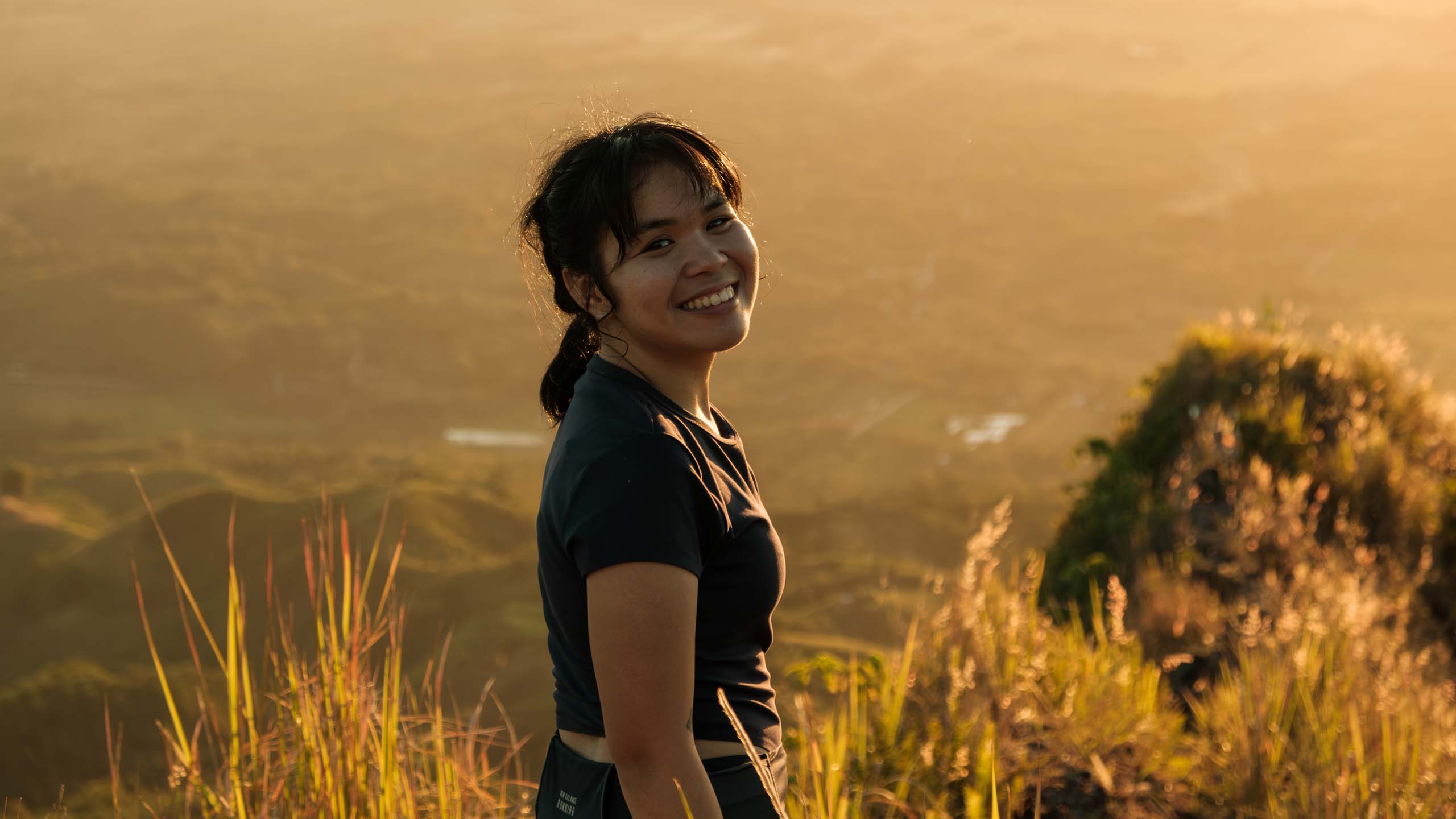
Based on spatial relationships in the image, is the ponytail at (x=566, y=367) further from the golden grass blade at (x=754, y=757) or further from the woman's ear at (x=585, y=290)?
the golden grass blade at (x=754, y=757)

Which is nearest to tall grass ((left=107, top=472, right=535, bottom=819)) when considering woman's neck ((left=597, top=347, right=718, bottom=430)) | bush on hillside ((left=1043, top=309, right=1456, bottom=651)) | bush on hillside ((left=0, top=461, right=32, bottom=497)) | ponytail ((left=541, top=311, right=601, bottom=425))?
ponytail ((left=541, top=311, right=601, bottom=425))

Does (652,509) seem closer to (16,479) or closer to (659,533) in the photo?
(659,533)

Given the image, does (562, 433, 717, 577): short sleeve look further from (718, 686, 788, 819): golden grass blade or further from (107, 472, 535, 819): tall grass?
(107, 472, 535, 819): tall grass

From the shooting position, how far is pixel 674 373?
59.8 inches

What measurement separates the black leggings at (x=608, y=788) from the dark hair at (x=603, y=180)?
1.51ft

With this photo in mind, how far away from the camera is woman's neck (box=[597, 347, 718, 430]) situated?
4.83 feet

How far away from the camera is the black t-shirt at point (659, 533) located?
117 centimetres

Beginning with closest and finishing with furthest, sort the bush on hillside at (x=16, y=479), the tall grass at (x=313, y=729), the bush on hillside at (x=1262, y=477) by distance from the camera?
the tall grass at (x=313, y=729) < the bush on hillside at (x=1262, y=477) < the bush on hillside at (x=16, y=479)

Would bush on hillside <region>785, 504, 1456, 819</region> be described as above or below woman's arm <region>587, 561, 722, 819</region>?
below

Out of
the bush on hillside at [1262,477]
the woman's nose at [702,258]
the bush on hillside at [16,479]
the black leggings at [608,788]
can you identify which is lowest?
the bush on hillside at [16,479]

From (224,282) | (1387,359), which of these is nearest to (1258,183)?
(224,282)

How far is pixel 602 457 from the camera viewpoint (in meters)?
1.19

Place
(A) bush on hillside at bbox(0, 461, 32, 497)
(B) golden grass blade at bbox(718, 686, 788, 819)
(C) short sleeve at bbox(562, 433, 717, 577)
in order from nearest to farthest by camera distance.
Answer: (C) short sleeve at bbox(562, 433, 717, 577) → (B) golden grass blade at bbox(718, 686, 788, 819) → (A) bush on hillside at bbox(0, 461, 32, 497)

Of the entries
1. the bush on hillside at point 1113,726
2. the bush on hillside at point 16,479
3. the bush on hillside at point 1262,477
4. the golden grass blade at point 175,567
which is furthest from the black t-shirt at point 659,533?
the bush on hillside at point 16,479
